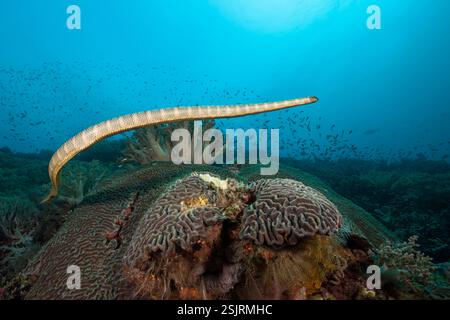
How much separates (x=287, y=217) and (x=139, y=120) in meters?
2.60

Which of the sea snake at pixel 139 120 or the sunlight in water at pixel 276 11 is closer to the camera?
the sea snake at pixel 139 120

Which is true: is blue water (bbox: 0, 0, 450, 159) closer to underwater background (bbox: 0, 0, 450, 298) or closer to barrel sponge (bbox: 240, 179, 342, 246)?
underwater background (bbox: 0, 0, 450, 298)

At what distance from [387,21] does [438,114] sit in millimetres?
38703

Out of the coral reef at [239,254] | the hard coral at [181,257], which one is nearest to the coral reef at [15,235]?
the coral reef at [239,254]

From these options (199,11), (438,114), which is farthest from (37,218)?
(438,114)

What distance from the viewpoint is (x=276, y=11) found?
72.6 m

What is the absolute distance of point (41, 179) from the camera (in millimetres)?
10719

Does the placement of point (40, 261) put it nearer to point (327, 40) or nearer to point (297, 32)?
point (297, 32)

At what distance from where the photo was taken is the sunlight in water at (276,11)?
213 feet

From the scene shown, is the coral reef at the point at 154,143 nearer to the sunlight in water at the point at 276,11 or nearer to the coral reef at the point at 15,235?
the coral reef at the point at 15,235

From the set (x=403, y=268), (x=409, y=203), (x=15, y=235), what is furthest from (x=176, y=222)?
(x=409, y=203)

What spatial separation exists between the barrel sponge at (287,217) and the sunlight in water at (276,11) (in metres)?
73.5

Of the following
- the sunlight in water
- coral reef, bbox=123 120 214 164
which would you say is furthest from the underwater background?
coral reef, bbox=123 120 214 164

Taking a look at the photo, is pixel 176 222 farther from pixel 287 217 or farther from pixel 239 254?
pixel 287 217
